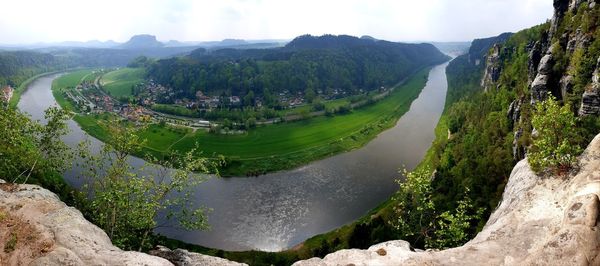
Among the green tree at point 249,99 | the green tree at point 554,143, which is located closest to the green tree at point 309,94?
the green tree at point 249,99

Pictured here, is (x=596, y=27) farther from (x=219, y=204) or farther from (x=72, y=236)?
(x=219, y=204)

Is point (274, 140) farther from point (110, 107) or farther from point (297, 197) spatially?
point (110, 107)

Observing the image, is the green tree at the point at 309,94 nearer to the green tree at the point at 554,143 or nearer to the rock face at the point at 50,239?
the green tree at the point at 554,143

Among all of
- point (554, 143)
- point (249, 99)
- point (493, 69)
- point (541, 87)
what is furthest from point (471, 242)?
point (249, 99)

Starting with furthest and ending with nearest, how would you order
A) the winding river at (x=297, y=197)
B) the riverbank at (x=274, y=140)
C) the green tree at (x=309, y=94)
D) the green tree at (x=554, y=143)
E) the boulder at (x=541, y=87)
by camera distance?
1. the green tree at (x=309, y=94)
2. the riverbank at (x=274, y=140)
3. the winding river at (x=297, y=197)
4. the boulder at (x=541, y=87)
5. the green tree at (x=554, y=143)

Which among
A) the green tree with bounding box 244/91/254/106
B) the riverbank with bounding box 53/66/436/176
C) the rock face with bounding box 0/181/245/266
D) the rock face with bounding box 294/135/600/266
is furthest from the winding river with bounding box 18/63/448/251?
the green tree with bounding box 244/91/254/106

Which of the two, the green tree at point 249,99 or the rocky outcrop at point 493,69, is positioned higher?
the rocky outcrop at point 493,69
